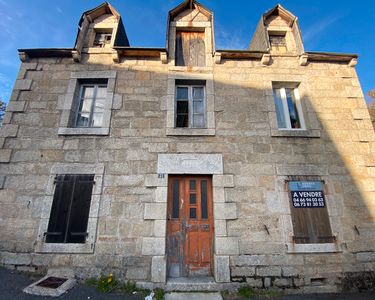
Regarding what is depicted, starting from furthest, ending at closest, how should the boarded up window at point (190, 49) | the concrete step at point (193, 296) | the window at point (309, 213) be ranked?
the boarded up window at point (190, 49), the window at point (309, 213), the concrete step at point (193, 296)

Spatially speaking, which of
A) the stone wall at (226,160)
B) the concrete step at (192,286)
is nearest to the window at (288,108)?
the stone wall at (226,160)

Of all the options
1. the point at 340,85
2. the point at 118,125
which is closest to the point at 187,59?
the point at 118,125

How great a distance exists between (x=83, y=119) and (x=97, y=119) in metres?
0.37

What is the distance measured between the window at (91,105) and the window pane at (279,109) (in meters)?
4.57

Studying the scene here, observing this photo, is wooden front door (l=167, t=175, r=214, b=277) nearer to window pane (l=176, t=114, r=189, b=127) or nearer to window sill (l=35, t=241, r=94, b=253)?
window pane (l=176, t=114, r=189, b=127)

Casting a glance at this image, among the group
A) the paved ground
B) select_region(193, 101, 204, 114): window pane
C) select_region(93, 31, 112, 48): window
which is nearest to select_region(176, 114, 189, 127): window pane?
select_region(193, 101, 204, 114): window pane

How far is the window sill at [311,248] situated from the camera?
4.26m

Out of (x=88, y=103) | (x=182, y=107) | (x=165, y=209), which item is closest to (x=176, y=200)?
(x=165, y=209)

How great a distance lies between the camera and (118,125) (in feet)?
16.5

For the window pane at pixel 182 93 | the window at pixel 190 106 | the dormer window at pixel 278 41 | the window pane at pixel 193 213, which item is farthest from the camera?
the dormer window at pixel 278 41

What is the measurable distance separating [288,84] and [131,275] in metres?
6.00

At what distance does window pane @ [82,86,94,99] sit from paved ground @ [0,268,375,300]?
4167mm

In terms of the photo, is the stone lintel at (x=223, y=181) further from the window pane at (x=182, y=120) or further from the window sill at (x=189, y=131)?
the window pane at (x=182, y=120)

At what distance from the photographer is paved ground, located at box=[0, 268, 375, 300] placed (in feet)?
11.2
